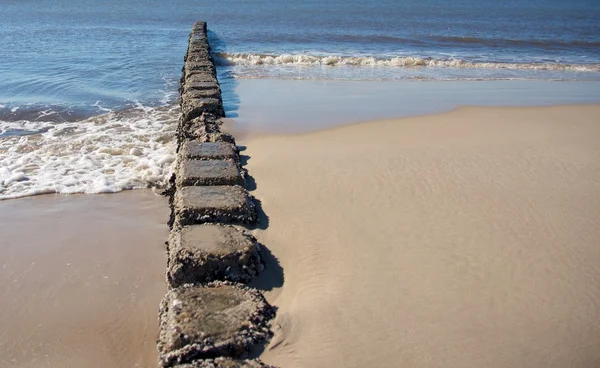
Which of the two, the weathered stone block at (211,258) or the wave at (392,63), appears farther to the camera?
the wave at (392,63)

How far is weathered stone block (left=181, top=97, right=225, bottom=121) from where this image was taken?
7047mm

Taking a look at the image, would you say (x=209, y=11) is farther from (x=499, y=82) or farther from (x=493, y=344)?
(x=493, y=344)

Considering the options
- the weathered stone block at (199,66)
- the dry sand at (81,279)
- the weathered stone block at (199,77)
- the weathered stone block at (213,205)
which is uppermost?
the weathered stone block at (199,66)

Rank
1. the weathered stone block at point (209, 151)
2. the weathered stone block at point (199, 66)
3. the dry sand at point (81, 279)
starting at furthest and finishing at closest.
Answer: the weathered stone block at point (199, 66) < the weathered stone block at point (209, 151) < the dry sand at point (81, 279)

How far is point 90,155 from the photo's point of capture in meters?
6.45

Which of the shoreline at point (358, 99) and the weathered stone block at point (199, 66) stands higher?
the weathered stone block at point (199, 66)

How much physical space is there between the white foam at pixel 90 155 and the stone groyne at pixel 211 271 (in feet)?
3.00

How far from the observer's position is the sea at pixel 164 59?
654 centimetres

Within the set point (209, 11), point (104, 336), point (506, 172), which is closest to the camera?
point (104, 336)

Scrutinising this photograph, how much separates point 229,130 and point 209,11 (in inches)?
917

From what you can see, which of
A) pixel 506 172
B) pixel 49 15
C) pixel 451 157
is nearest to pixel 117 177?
pixel 451 157

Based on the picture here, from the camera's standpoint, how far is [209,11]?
28.7 metres

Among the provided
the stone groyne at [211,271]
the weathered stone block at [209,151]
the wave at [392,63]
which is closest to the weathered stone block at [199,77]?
the weathered stone block at [209,151]

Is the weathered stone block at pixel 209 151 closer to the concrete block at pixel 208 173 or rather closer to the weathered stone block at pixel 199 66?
the concrete block at pixel 208 173
